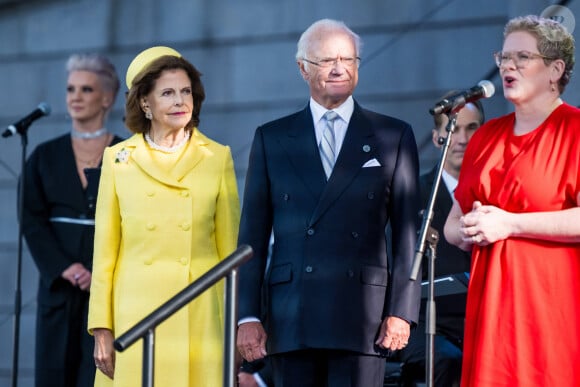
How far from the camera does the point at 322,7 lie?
7.68 m

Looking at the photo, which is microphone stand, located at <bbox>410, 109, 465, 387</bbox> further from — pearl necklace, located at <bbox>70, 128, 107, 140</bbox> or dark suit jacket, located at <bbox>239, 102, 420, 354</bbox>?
pearl necklace, located at <bbox>70, 128, 107, 140</bbox>

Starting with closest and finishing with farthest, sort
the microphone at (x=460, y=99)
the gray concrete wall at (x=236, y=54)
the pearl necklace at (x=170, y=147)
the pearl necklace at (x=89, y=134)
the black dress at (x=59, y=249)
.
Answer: the microphone at (x=460, y=99) → the pearl necklace at (x=170, y=147) → the black dress at (x=59, y=249) → the pearl necklace at (x=89, y=134) → the gray concrete wall at (x=236, y=54)

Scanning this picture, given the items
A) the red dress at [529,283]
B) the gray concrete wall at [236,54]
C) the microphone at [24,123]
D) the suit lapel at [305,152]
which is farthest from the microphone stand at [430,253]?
the gray concrete wall at [236,54]

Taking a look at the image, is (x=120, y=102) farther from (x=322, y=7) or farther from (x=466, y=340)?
(x=466, y=340)

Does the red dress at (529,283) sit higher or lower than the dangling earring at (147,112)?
lower

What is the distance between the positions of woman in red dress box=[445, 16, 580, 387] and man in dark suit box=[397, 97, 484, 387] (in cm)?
98

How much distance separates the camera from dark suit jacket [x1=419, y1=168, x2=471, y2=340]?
5.13m

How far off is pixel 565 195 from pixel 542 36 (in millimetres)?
541

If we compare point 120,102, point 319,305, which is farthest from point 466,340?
point 120,102

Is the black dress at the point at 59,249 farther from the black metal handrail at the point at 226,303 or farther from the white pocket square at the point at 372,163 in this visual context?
the black metal handrail at the point at 226,303

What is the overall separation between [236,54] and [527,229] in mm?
4411

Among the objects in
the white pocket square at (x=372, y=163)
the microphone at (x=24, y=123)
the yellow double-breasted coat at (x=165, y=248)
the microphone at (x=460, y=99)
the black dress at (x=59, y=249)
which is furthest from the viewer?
the microphone at (x=24, y=123)

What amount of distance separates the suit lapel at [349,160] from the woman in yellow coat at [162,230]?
469 millimetres

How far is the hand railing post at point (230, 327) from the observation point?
11.8ft
